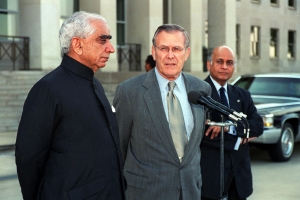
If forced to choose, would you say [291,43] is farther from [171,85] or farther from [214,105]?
[214,105]

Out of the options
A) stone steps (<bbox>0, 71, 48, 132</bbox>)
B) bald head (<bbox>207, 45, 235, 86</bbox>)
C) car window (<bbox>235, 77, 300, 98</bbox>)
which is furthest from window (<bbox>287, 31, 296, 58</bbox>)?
bald head (<bbox>207, 45, 235, 86</bbox>)

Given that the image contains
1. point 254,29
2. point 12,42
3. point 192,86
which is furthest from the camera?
point 254,29

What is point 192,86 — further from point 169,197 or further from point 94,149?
point 94,149

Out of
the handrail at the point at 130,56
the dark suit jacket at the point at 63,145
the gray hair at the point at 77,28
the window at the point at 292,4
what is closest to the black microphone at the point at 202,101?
the dark suit jacket at the point at 63,145

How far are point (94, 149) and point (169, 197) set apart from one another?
2.44 ft

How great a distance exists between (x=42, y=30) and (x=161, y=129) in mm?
18105

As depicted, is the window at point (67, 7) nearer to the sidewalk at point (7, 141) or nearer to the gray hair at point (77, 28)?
the sidewalk at point (7, 141)

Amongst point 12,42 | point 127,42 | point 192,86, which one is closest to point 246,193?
point 192,86

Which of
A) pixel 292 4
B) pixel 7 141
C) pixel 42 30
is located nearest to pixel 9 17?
pixel 42 30

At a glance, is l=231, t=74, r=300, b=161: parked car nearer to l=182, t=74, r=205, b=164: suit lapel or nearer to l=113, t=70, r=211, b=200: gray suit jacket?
l=182, t=74, r=205, b=164: suit lapel

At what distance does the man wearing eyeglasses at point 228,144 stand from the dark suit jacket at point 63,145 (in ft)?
4.85

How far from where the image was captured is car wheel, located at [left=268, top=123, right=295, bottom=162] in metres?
12.6

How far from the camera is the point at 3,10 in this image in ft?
73.9

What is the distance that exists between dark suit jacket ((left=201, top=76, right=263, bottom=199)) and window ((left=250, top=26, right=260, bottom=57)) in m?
36.2
